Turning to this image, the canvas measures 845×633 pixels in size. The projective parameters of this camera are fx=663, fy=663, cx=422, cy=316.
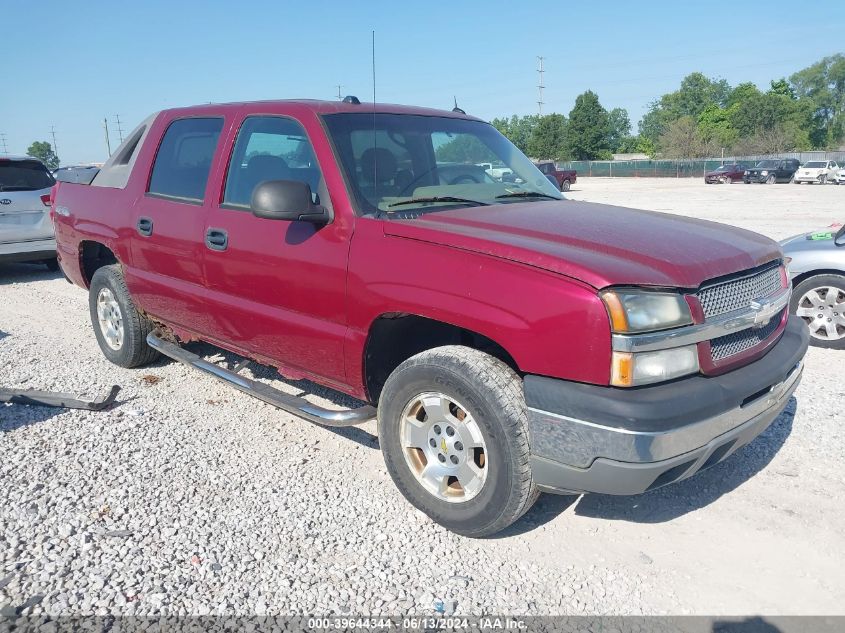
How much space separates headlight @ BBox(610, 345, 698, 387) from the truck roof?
6.97ft

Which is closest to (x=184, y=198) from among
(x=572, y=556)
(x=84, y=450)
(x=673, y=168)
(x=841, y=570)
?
(x=84, y=450)

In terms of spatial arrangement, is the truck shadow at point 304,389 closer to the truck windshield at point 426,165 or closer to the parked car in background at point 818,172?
the truck windshield at point 426,165

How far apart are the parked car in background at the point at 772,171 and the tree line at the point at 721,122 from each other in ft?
107

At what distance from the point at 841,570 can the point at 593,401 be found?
142cm

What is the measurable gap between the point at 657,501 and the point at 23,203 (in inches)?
351

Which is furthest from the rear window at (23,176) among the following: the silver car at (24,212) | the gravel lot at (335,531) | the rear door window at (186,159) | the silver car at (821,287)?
the silver car at (821,287)

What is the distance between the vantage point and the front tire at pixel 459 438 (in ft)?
8.83

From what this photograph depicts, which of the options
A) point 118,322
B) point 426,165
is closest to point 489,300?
point 426,165

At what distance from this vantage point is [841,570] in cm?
281

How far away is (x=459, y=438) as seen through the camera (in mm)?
2918

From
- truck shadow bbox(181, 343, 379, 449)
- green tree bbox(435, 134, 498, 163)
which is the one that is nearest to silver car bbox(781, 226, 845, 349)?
green tree bbox(435, 134, 498, 163)

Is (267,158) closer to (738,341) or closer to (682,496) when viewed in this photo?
(738,341)

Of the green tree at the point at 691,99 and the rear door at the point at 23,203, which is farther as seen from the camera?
the green tree at the point at 691,99

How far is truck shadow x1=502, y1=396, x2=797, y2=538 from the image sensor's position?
3.25 metres
